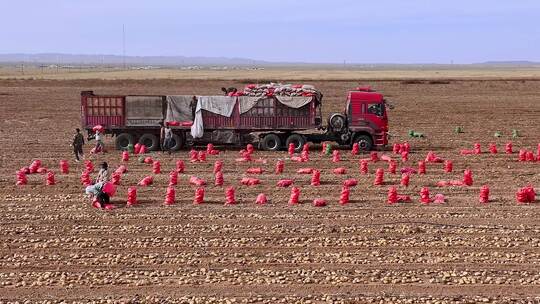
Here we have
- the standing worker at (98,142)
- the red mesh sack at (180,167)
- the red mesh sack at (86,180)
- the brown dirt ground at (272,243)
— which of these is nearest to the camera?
the brown dirt ground at (272,243)

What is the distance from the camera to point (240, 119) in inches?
1101

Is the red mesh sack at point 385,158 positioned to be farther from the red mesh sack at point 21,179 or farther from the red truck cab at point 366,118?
the red mesh sack at point 21,179

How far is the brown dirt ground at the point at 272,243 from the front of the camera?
1186 centimetres

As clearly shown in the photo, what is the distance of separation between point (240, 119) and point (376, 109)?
529 centimetres

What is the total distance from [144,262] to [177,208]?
4454 millimetres

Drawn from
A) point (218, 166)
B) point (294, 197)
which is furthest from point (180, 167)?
point (294, 197)

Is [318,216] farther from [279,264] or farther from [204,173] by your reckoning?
[204,173]

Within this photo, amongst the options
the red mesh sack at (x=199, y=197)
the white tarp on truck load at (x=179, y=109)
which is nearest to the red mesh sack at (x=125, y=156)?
the white tarp on truck load at (x=179, y=109)

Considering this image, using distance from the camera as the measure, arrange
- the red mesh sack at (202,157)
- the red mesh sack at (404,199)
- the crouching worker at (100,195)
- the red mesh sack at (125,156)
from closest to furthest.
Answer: the crouching worker at (100,195) < the red mesh sack at (404,199) < the red mesh sack at (125,156) < the red mesh sack at (202,157)

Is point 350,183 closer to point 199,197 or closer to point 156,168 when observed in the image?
point 199,197

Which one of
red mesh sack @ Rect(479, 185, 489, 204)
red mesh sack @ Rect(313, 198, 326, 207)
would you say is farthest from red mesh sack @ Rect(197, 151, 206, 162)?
red mesh sack @ Rect(479, 185, 489, 204)

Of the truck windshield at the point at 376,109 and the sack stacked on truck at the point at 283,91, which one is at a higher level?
the sack stacked on truck at the point at 283,91

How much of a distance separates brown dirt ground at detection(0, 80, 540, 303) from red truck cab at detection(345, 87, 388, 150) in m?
3.34

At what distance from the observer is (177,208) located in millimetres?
17703
